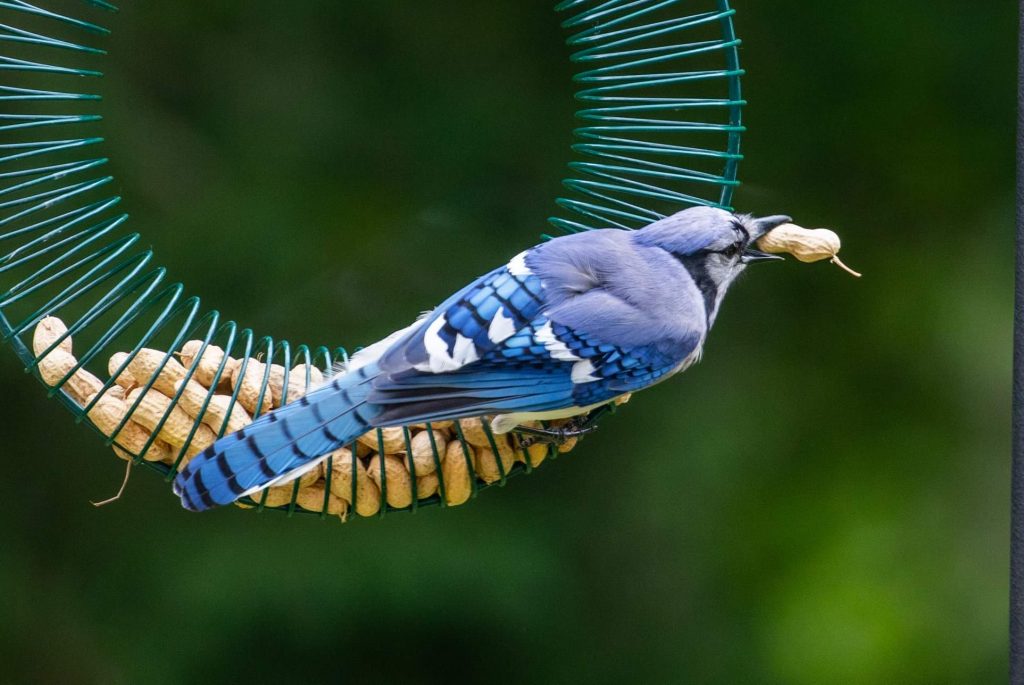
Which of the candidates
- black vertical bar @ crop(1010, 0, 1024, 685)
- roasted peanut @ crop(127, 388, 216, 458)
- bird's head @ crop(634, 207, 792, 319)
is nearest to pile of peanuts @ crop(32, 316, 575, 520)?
roasted peanut @ crop(127, 388, 216, 458)

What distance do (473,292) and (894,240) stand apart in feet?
4.44

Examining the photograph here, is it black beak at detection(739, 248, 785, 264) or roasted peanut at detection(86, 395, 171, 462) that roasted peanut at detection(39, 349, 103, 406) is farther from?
black beak at detection(739, 248, 785, 264)

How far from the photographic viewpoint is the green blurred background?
2.46m

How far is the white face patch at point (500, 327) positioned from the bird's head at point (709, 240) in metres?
0.22

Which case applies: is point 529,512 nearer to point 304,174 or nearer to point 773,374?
→ point 773,374

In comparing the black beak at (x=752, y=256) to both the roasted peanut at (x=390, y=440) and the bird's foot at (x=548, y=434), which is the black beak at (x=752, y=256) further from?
the roasted peanut at (x=390, y=440)

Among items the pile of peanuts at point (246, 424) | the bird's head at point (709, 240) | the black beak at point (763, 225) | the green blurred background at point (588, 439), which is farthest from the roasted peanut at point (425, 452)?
the green blurred background at point (588, 439)

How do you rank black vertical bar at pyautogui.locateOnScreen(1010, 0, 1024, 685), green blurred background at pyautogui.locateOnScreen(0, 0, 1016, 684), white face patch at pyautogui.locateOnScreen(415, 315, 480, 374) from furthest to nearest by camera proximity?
green blurred background at pyautogui.locateOnScreen(0, 0, 1016, 684) → white face patch at pyautogui.locateOnScreen(415, 315, 480, 374) → black vertical bar at pyautogui.locateOnScreen(1010, 0, 1024, 685)

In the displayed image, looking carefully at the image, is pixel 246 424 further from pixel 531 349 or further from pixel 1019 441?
pixel 1019 441

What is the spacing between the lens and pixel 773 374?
8.54ft

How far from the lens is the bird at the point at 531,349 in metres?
1.47

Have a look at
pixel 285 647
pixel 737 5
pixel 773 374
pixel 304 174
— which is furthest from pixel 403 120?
pixel 285 647

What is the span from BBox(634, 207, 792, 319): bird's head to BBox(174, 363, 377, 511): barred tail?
435mm

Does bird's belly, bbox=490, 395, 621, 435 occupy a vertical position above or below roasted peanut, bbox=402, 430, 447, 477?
above
